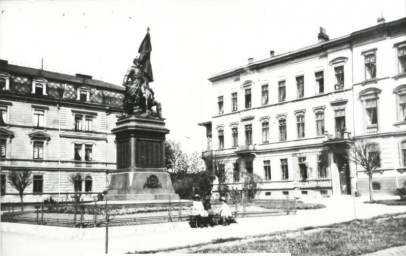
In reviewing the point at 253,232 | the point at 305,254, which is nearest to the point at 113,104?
the point at 253,232

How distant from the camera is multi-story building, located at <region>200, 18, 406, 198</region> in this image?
2291cm

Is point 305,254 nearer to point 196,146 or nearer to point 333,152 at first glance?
point 333,152

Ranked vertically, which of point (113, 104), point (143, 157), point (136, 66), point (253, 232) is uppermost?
point (113, 104)

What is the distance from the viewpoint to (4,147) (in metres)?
36.0

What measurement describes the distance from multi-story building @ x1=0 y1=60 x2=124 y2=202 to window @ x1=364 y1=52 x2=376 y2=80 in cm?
2663

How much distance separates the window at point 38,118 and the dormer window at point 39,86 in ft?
5.57

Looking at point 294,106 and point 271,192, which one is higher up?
point 294,106

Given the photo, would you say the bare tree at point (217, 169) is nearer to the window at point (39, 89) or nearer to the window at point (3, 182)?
the window at point (39, 89)

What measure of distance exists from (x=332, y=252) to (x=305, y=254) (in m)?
0.56

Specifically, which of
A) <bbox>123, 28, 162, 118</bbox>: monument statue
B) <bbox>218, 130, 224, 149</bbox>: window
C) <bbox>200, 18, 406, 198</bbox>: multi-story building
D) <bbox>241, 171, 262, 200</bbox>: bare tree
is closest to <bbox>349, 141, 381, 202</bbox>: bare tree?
<bbox>200, 18, 406, 198</bbox>: multi-story building

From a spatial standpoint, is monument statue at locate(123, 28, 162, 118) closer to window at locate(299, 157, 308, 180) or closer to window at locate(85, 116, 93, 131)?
window at locate(299, 157, 308, 180)

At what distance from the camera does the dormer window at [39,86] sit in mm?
39281

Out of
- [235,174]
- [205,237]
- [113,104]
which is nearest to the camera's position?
[205,237]

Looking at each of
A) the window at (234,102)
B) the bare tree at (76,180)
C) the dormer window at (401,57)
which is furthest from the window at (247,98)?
the dormer window at (401,57)
